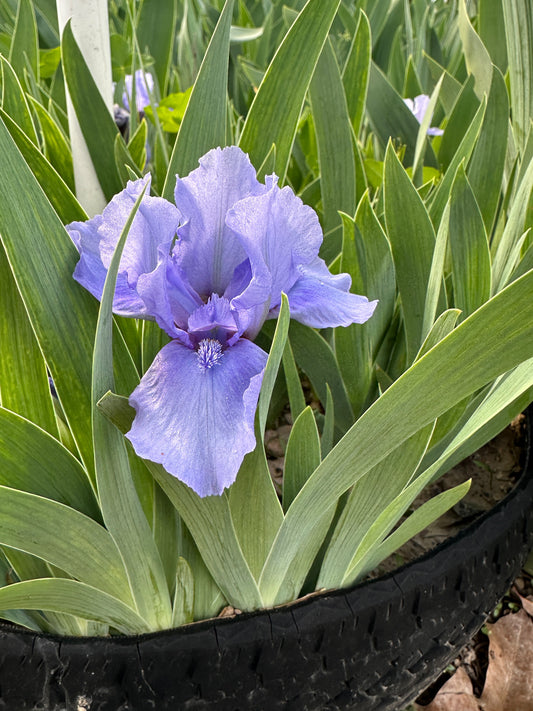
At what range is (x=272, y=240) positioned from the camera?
44 cm

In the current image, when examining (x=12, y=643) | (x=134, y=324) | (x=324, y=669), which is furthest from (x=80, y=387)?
(x=324, y=669)

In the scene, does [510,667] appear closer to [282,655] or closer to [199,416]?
[282,655]

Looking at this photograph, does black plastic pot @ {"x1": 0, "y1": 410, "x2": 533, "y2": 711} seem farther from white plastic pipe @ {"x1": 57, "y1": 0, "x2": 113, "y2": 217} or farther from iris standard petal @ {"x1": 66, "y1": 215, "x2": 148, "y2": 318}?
white plastic pipe @ {"x1": 57, "y1": 0, "x2": 113, "y2": 217}

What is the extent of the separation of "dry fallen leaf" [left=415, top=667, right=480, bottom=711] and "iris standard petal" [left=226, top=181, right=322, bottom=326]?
22.9 inches

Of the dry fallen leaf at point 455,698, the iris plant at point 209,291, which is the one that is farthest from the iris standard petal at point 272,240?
the dry fallen leaf at point 455,698

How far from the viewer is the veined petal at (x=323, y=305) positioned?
1.52 feet

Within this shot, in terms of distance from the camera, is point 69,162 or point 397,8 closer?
point 69,162

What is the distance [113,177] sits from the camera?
2.43ft

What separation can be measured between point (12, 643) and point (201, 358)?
27 cm

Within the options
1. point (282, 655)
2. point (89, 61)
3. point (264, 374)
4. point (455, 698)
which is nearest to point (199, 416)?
point (264, 374)

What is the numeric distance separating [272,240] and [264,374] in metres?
0.09

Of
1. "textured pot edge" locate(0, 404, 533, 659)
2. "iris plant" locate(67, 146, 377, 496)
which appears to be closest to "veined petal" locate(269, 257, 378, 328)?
"iris plant" locate(67, 146, 377, 496)

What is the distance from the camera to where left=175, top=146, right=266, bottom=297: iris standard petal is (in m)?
0.45

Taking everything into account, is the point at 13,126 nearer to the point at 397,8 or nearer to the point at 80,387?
the point at 80,387
